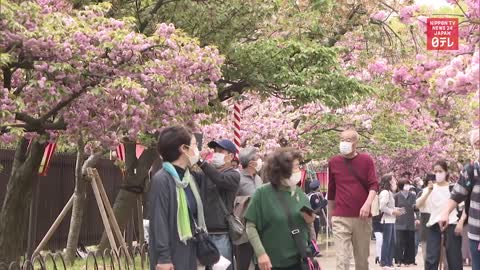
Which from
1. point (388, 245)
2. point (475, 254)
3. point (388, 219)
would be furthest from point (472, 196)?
point (388, 219)

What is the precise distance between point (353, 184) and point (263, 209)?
3352 mm

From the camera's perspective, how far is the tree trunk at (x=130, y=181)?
18.6 metres

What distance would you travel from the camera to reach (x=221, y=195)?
9148 mm

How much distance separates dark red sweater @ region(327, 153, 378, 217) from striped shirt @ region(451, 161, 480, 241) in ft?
8.22

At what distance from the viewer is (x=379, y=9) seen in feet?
66.8

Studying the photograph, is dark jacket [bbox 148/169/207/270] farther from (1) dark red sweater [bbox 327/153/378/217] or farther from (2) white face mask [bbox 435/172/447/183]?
(2) white face mask [bbox 435/172/447/183]

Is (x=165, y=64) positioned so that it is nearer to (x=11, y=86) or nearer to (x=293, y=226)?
(x=11, y=86)

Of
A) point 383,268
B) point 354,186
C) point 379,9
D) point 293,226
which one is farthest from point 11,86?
point 379,9

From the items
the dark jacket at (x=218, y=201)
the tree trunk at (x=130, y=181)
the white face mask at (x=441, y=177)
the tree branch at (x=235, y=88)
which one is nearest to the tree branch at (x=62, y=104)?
the dark jacket at (x=218, y=201)

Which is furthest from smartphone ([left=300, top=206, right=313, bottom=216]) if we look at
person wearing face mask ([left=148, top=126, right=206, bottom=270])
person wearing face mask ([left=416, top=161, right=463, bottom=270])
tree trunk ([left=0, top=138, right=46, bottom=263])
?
tree trunk ([left=0, top=138, right=46, bottom=263])

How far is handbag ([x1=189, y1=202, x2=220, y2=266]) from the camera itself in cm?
714

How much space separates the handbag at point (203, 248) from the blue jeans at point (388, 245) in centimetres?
1093

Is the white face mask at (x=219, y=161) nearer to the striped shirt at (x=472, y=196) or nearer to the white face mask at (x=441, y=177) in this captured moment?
the striped shirt at (x=472, y=196)

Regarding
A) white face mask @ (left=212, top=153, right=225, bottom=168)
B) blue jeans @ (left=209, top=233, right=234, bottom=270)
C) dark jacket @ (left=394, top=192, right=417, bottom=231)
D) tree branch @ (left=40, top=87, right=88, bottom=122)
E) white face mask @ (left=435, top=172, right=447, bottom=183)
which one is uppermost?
tree branch @ (left=40, top=87, right=88, bottom=122)
